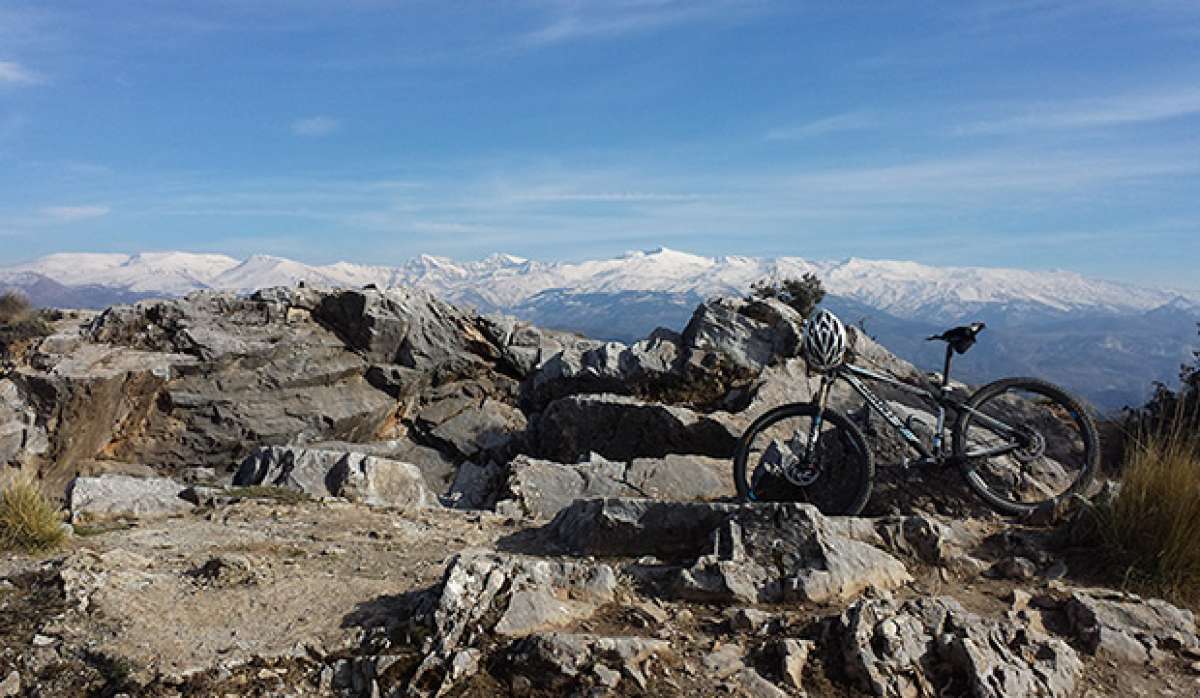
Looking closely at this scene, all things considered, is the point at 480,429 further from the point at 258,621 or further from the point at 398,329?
the point at 258,621

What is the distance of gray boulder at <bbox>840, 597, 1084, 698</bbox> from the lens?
14.9 ft

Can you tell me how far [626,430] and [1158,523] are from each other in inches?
481

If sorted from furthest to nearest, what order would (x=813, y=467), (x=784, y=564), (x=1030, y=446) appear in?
(x=813, y=467), (x=1030, y=446), (x=784, y=564)

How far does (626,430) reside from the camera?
17594 mm

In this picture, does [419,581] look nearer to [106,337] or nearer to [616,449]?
[616,449]

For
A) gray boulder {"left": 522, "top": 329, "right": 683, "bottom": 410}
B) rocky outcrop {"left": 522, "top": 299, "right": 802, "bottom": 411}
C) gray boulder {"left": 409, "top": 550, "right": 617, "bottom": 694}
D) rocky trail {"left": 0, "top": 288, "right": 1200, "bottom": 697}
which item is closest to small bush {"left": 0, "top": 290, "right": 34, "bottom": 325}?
gray boulder {"left": 522, "top": 329, "right": 683, "bottom": 410}

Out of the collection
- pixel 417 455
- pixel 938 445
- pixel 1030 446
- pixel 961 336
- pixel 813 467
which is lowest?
pixel 417 455

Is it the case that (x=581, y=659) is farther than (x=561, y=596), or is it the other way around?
(x=561, y=596)

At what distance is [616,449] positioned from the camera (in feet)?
57.8

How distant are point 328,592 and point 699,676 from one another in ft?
10.4

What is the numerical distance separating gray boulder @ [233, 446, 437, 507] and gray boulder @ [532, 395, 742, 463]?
477cm

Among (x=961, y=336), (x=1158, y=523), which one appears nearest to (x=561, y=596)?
(x=1158, y=523)

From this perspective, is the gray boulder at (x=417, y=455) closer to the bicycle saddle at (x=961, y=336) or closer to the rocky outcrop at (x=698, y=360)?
the rocky outcrop at (x=698, y=360)

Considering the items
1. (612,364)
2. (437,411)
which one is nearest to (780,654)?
(612,364)
